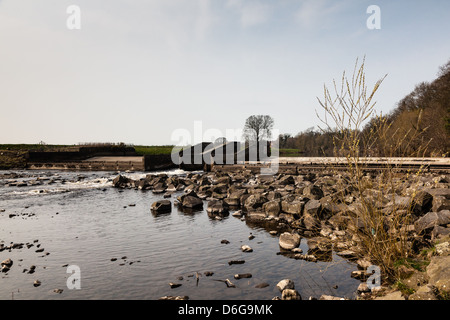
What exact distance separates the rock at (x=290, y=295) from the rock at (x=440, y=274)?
2.46 m

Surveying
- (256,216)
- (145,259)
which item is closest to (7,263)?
(145,259)

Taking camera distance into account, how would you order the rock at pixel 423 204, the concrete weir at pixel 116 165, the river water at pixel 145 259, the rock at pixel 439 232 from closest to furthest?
the river water at pixel 145 259, the rock at pixel 439 232, the rock at pixel 423 204, the concrete weir at pixel 116 165

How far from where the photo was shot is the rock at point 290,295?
6441 mm

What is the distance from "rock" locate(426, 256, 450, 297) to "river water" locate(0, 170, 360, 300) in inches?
66.5

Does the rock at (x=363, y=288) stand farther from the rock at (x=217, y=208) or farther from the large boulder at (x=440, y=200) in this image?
the rock at (x=217, y=208)

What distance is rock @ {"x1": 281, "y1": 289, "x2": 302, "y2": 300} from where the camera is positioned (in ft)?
21.1

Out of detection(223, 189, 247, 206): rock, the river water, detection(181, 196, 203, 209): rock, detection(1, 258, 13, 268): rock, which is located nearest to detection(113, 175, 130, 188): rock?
the river water

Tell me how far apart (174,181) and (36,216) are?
10757 mm

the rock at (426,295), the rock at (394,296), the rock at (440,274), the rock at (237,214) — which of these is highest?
the rock at (440,274)

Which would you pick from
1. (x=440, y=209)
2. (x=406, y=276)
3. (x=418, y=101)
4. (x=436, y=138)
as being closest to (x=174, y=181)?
(x=440, y=209)

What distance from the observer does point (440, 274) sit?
16.8 feet

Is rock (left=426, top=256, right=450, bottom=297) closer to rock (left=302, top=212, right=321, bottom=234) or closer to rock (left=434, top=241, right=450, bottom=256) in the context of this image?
rock (left=434, top=241, right=450, bottom=256)

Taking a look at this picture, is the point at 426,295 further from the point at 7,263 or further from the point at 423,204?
the point at 7,263

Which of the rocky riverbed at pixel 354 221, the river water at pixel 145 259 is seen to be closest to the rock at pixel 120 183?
the rocky riverbed at pixel 354 221
